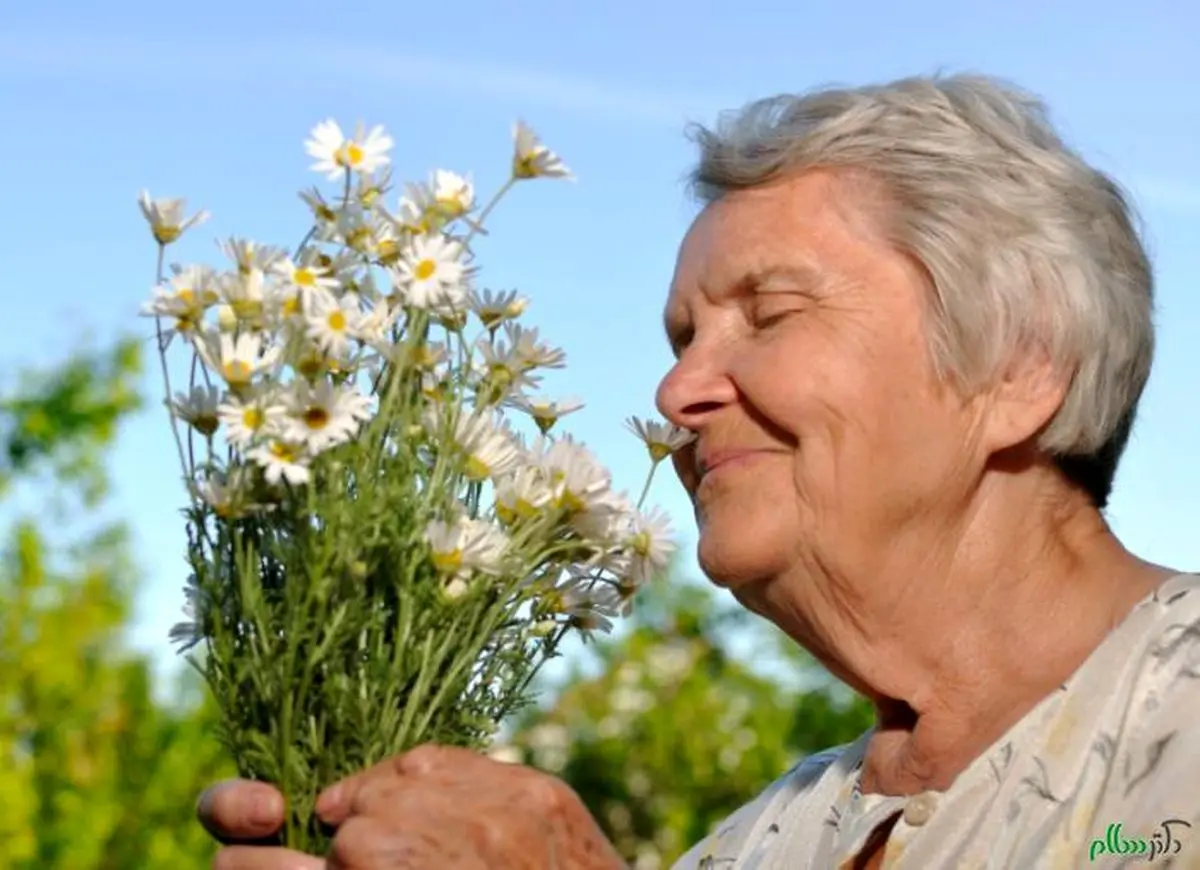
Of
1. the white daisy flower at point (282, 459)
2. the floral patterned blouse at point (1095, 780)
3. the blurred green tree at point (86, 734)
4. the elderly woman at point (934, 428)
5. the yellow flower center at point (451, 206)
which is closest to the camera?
the white daisy flower at point (282, 459)

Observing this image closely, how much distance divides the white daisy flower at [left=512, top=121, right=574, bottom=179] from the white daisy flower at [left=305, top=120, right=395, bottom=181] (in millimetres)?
113

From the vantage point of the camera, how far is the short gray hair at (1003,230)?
2.00m

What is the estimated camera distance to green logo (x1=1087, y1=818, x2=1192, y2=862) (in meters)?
1.69

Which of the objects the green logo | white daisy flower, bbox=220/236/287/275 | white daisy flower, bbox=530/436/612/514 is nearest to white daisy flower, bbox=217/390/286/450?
white daisy flower, bbox=220/236/287/275

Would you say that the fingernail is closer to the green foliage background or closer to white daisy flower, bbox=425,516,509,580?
white daisy flower, bbox=425,516,509,580

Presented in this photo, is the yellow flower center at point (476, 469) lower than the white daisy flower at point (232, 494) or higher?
higher

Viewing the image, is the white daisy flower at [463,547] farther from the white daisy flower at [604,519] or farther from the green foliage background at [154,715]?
the green foliage background at [154,715]

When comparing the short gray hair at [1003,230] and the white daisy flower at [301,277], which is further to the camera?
the short gray hair at [1003,230]

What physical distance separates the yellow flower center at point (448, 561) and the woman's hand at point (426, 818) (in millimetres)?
161

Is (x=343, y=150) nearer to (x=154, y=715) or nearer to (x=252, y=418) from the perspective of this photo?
(x=252, y=418)

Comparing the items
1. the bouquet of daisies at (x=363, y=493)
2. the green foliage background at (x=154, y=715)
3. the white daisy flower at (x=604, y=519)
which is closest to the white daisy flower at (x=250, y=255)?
the bouquet of daisies at (x=363, y=493)

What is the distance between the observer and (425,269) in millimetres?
1610

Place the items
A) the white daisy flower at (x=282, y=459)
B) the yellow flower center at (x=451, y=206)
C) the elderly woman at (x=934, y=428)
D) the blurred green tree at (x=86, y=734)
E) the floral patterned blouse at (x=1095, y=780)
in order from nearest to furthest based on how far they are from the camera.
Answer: the white daisy flower at (x=282, y=459) < the yellow flower center at (x=451, y=206) < the floral patterned blouse at (x=1095, y=780) < the elderly woman at (x=934, y=428) < the blurred green tree at (x=86, y=734)

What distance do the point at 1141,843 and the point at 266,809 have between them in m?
0.80
